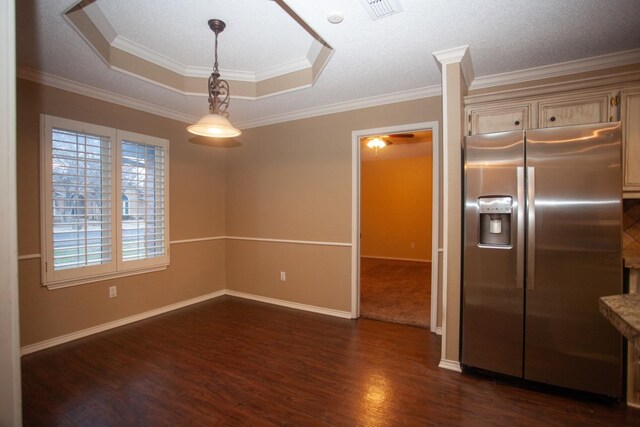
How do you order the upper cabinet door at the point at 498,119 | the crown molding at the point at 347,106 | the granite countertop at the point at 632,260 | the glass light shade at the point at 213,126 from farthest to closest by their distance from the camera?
the crown molding at the point at 347,106
the upper cabinet door at the point at 498,119
the glass light shade at the point at 213,126
the granite countertop at the point at 632,260

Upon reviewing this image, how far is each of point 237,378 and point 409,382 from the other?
1.31 metres

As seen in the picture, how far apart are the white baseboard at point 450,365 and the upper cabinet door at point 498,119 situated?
1958 mm

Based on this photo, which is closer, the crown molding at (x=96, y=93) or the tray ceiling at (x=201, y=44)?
the tray ceiling at (x=201, y=44)

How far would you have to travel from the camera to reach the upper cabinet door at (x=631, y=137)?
2242mm

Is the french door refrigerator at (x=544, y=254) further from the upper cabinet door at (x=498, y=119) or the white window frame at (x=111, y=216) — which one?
the white window frame at (x=111, y=216)

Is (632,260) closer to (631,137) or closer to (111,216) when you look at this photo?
(631,137)

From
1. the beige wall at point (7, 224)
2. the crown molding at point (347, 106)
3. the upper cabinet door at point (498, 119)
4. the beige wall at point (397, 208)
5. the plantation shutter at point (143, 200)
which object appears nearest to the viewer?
the beige wall at point (7, 224)

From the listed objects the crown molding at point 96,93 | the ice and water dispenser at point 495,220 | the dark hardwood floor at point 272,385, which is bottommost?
the dark hardwood floor at point 272,385

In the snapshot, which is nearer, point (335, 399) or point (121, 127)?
point (335, 399)

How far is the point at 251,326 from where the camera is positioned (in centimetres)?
338

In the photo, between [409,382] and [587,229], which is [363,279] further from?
[587,229]

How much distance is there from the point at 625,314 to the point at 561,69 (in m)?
2.34

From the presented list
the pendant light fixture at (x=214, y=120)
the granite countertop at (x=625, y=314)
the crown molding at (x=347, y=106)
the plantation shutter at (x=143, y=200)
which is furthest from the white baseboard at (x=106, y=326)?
the granite countertop at (x=625, y=314)

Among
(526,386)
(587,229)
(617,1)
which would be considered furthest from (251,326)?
(617,1)
